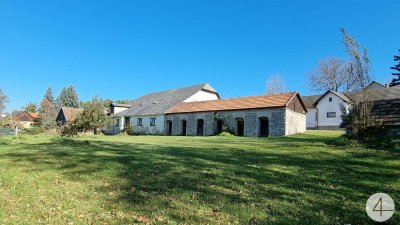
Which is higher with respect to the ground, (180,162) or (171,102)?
(171,102)

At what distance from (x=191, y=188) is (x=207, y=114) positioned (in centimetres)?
2814

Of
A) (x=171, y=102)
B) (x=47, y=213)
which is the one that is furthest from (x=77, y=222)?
(x=171, y=102)

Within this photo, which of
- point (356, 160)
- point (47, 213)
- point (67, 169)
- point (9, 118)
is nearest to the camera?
point (47, 213)

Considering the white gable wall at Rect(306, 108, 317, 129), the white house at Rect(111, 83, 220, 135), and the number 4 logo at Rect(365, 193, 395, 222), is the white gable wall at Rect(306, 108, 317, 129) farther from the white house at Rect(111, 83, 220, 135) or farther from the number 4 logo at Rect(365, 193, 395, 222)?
the number 4 logo at Rect(365, 193, 395, 222)

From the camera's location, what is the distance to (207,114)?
118ft

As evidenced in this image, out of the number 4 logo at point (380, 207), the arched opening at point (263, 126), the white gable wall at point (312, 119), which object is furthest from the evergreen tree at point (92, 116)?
the number 4 logo at point (380, 207)

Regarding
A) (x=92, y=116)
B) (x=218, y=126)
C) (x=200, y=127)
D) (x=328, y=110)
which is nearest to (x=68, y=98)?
(x=92, y=116)

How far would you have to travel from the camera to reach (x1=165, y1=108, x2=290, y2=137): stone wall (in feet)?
98.0

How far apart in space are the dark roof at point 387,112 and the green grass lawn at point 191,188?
5500 millimetres

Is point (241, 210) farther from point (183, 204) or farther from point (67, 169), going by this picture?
point (67, 169)

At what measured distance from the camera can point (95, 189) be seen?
7844 millimetres

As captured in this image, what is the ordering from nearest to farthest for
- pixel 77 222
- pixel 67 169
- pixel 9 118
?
1. pixel 77 222
2. pixel 67 169
3. pixel 9 118

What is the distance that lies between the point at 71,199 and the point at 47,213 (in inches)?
32.8

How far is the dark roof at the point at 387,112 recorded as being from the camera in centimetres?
1641
